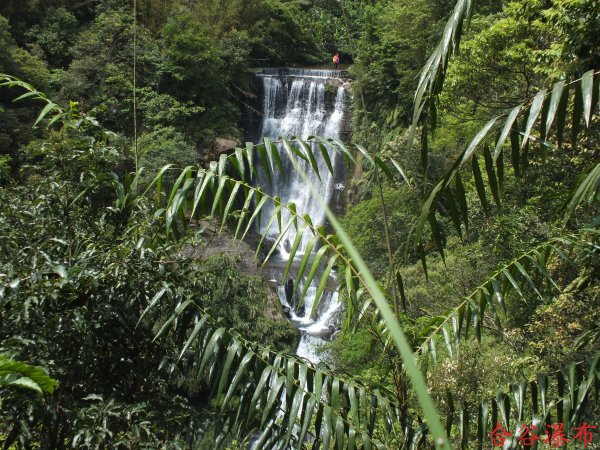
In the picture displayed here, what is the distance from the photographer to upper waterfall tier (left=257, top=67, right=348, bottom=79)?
1955 centimetres

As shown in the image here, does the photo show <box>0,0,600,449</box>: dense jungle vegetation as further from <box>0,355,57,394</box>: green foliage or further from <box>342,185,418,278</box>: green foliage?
<box>342,185,418,278</box>: green foliage

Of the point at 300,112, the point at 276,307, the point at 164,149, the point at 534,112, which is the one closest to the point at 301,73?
the point at 300,112

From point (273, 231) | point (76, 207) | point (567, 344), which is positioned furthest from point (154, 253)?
point (273, 231)

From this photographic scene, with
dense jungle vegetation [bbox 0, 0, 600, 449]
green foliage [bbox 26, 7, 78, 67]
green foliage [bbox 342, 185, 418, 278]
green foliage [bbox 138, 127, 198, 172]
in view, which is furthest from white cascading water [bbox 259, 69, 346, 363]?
dense jungle vegetation [bbox 0, 0, 600, 449]

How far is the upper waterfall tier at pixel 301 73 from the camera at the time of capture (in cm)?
1955

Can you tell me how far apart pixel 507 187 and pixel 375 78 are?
909 cm

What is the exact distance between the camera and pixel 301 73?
781 inches

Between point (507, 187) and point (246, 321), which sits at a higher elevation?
point (507, 187)

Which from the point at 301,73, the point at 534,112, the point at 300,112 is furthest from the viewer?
the point at 301,73

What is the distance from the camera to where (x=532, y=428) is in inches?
62.2

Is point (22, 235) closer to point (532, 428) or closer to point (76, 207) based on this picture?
point (76, 207)

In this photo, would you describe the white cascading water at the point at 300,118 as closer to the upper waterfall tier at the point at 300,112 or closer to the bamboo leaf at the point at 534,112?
the upper waterfall tier at the point at 300,112

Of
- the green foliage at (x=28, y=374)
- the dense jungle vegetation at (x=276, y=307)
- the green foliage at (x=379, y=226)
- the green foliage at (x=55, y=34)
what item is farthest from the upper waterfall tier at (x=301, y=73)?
the green foliage at (x=28, y=374)

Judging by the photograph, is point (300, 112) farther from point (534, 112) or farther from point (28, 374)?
point (28, 374)
